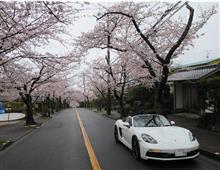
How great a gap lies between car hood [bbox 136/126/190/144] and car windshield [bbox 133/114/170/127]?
488 mm

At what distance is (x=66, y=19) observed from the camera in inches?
440

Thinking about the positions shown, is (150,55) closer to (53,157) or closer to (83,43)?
(83,43)

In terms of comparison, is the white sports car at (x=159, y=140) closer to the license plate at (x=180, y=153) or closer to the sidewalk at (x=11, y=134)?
the license plate at (x=180, y=153)

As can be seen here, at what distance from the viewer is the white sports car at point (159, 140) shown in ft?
25.2

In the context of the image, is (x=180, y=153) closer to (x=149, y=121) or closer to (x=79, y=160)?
(x=149, y=121)

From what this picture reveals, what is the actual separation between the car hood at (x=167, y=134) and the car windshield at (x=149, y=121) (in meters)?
0.49

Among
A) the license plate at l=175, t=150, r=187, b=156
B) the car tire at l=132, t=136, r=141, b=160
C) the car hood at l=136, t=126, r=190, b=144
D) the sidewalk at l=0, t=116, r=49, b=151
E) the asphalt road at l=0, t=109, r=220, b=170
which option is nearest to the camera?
the license plate at l=175, t=150, r=187, b=156

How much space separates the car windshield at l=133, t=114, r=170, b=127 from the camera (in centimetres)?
977

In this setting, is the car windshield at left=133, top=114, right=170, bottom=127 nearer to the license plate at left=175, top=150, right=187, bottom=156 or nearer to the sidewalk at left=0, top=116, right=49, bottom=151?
the license plate at left=175, top=150, right=187, bottom=156

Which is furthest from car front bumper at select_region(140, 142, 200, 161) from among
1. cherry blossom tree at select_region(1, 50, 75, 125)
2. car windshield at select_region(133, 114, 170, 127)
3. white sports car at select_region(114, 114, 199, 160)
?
cherry blossom tree at select_region(1, 50, 75, 125)

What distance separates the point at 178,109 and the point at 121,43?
11.0m

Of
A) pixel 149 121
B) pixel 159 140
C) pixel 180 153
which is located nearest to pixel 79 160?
pixel 159 140

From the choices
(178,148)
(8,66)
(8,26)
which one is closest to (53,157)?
(178,148)

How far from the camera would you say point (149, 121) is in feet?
32.6
